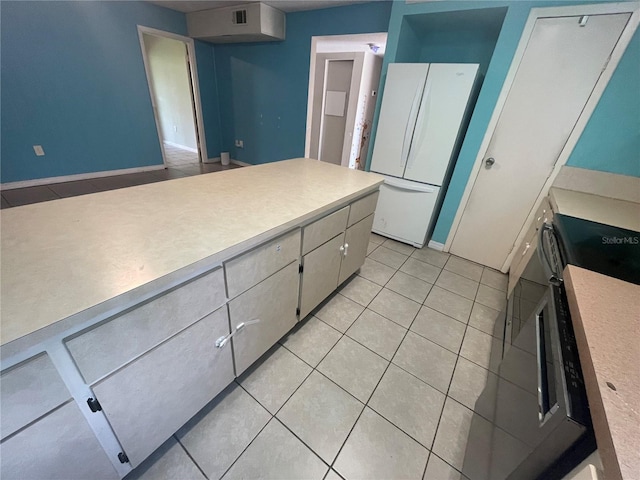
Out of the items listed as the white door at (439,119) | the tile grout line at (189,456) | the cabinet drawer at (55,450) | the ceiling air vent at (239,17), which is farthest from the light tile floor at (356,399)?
the ceiling air vent at (239,17)

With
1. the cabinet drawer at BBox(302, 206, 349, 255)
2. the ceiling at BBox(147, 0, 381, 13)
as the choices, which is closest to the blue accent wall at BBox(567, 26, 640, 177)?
the cabinet drawer at BBox(302, 206, 349, 255)

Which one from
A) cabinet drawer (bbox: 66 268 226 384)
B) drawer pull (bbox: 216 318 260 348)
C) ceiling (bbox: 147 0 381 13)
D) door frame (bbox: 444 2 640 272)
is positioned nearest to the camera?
cabinet drawer (bbox: 66 268 226 384)

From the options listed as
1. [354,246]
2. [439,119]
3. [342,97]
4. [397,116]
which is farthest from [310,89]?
[354,246]

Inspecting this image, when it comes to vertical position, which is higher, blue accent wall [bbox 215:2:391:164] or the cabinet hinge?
blue accent wall [bbox 215:2:391:164]

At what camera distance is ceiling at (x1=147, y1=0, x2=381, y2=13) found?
3.09 meters

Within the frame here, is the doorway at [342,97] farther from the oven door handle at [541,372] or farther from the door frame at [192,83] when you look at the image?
the oven door handle at [541,372]

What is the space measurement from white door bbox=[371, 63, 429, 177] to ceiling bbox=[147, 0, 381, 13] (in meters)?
1.43

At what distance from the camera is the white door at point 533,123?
173 cm

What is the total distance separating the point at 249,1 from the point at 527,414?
4.79 meters

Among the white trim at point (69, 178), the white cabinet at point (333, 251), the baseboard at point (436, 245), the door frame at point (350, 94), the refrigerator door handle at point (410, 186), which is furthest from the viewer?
the door frame at point (350, 94)

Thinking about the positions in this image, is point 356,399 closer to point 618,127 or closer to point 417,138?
point 417,138

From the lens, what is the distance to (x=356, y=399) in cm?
133

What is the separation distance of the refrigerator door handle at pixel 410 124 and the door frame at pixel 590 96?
620 millimetres

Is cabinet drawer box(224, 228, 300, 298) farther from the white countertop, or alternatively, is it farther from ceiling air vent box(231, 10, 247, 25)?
ceiling air vent box(231, 10, 247, 25)
